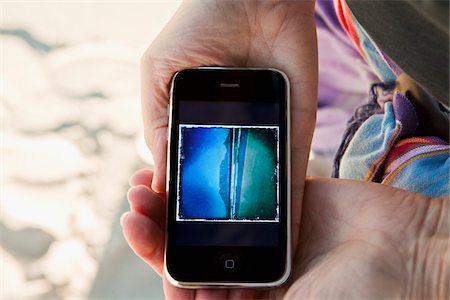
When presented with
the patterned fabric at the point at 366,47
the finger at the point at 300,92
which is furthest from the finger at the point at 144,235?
the patterned fabric at the point at 366,47

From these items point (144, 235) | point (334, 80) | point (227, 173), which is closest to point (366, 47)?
point (334, 80)

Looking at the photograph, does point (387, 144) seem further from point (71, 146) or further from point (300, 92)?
point (71, 146)

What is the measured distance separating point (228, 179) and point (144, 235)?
0.35ft

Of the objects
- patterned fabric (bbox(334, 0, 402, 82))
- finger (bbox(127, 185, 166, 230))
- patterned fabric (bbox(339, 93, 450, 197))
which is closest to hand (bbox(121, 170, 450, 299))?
finger (bbox(127, 185, 166, 230))

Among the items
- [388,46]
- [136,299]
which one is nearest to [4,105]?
[136,299]

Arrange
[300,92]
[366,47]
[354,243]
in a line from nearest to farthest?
[354,243] → [300,92] → [366,47]

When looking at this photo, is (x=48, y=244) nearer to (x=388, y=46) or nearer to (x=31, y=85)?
(x=31, y=85)

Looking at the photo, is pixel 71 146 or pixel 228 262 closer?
pixel 228 262

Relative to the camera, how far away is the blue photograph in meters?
0.62

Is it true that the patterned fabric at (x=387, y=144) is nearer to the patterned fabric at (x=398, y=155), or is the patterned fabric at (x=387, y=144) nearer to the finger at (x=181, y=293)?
the patterned fabric at (x=398, y=155)

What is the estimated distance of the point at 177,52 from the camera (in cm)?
69

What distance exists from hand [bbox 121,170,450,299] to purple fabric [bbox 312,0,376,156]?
10.3 inches

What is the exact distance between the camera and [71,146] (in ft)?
2.99

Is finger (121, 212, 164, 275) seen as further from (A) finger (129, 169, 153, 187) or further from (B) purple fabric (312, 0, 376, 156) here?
(B) purple fabric (312, 0, 376, 156)
